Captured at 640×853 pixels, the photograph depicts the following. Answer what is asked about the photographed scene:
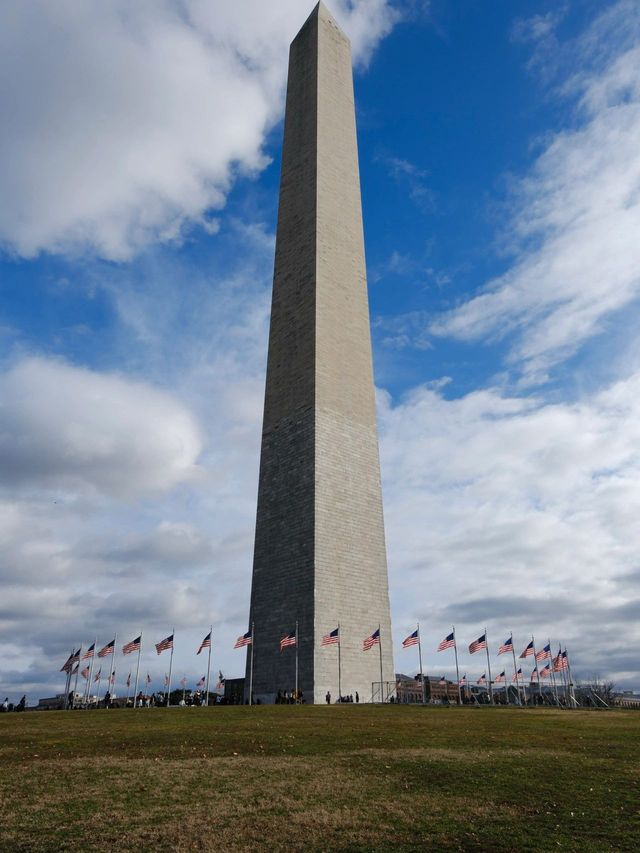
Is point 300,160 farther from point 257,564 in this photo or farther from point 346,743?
point 346,743

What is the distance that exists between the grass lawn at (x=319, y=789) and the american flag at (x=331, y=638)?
15459mm

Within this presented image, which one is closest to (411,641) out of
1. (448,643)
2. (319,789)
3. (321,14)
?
(448,643)

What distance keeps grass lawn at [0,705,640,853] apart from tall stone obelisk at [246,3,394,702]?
19.3 m

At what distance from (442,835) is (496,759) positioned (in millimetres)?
6312

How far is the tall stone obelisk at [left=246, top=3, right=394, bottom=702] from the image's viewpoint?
40312 mm

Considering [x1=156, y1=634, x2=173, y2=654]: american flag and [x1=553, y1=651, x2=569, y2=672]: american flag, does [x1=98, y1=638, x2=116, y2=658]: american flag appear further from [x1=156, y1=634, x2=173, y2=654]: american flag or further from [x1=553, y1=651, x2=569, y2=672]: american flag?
[x1=553, y1=651, x2=569, y2=672]: american flag

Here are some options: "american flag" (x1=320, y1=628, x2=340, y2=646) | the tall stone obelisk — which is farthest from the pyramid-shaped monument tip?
"american flag" (x1=320, y1=628, x2=340, y2=646)

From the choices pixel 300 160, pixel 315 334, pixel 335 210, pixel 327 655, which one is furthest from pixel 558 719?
pixel 300 160

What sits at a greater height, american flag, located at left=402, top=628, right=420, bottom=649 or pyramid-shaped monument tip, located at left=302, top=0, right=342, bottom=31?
pyramid-shaped monument tip, located at left=302, top=0, right=342, bottom=31

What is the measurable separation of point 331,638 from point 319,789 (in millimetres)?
25057

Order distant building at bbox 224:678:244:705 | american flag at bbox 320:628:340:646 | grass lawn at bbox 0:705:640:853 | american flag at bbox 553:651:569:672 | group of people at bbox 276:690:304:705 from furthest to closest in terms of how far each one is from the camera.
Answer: distant building at bbox 224:678:244:705
american flag at bbox 553:651:569:672
group of people at bbox 276:690:304:705
american flag at bbox 320:628:340:646
grass lawn at bbox 0:705:640:853

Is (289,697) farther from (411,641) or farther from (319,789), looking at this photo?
(319,789)

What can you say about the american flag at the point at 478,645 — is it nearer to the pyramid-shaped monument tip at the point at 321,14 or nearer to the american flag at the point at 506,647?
the american flag at the point at 506,647

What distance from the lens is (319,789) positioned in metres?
12.0
